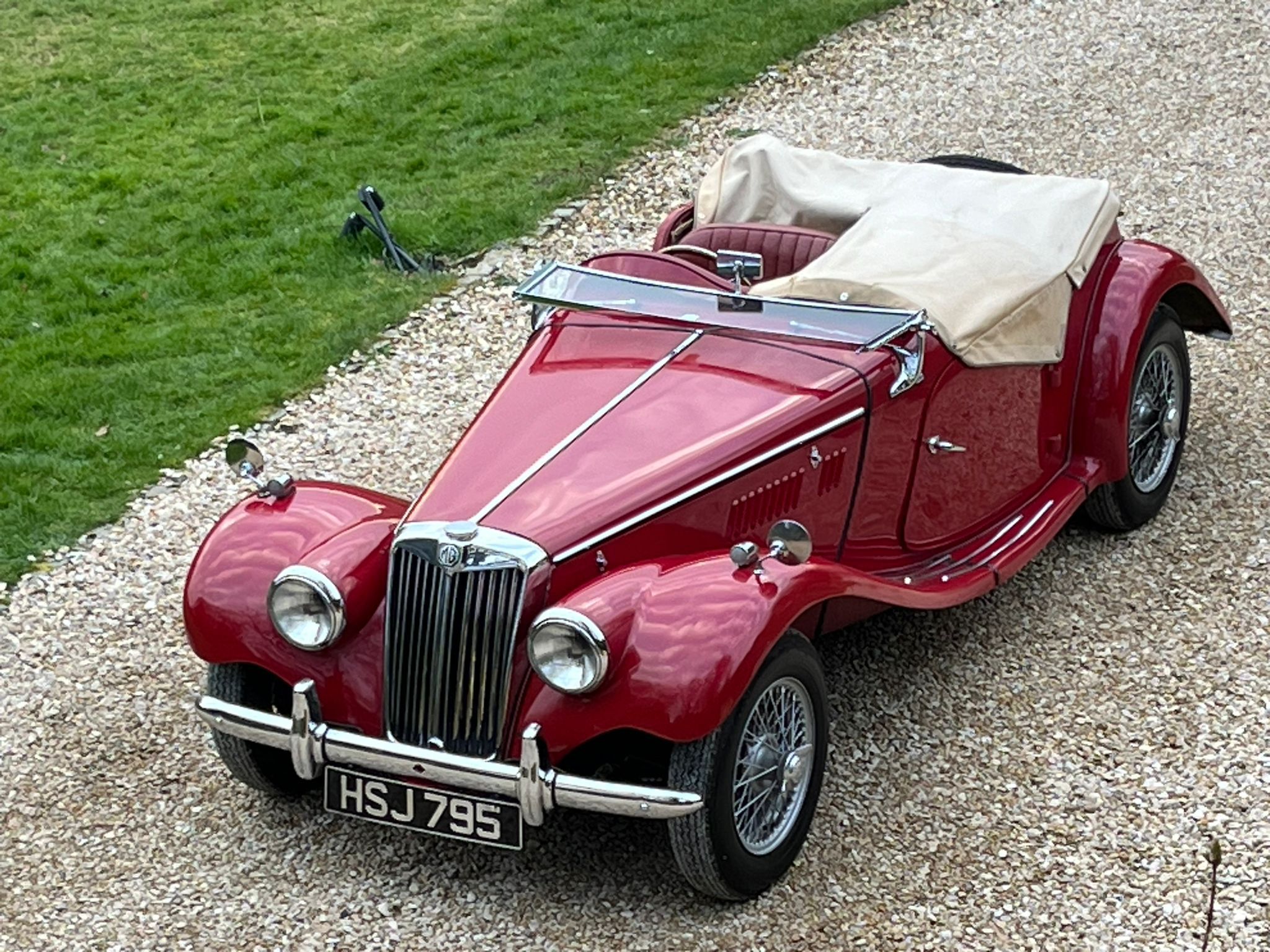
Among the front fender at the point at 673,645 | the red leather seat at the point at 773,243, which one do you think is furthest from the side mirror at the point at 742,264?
the front fender at the point at 673,645

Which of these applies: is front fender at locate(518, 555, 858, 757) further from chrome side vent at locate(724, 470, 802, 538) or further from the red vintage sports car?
chrome side vent at locate(724, 470, 802, 538)

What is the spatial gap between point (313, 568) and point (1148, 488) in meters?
3.96

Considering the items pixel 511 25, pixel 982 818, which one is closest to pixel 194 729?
pixel 982 818

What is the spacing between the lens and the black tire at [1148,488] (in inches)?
277

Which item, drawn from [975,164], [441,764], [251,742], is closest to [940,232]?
[975,164]

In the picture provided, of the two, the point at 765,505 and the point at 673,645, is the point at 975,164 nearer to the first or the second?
the point at 765,505

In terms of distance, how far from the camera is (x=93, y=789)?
599 cm

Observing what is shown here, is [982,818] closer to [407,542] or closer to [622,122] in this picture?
[407,542]

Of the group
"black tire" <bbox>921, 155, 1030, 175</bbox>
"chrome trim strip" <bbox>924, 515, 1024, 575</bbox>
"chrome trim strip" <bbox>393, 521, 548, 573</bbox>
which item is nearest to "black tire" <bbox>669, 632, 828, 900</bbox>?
"chrome trim strip" <bbox>393, 521, 548, 573</bbox>

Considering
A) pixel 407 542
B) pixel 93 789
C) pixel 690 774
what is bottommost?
pixel 93 789

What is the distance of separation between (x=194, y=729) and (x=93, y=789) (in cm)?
46

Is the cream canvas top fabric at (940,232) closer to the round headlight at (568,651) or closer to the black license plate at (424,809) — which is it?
the round headlight at (568,651)

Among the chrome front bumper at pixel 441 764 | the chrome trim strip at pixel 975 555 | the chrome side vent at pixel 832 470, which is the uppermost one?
the chrome side vent at pixel 832 470

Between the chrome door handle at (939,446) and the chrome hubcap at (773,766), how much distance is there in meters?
1.29
